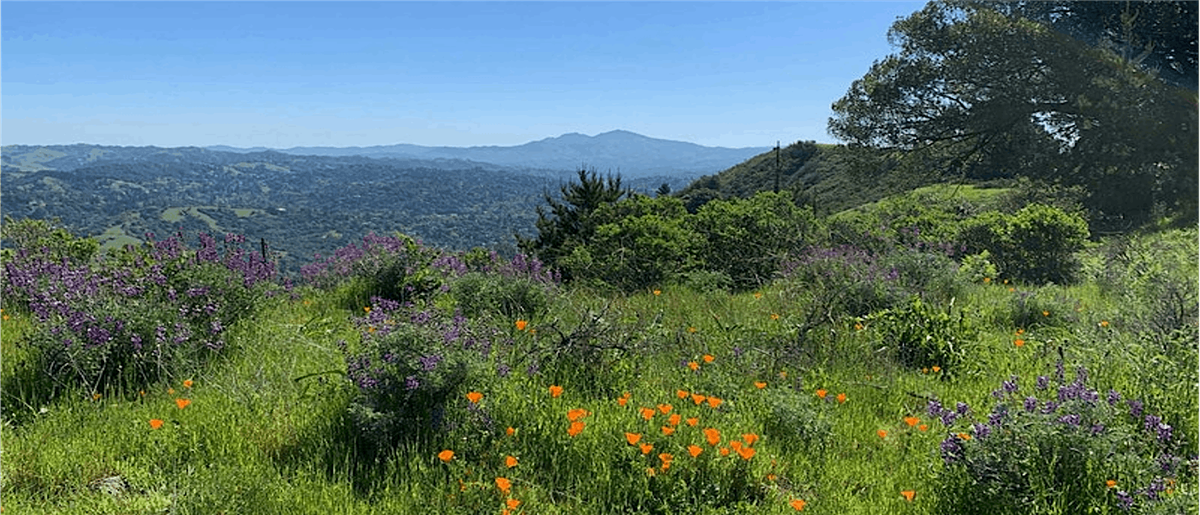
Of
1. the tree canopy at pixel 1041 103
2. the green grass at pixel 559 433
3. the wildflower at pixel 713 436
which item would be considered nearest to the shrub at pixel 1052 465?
the green grass at pixel 559 433

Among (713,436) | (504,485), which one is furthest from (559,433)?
(713,436)

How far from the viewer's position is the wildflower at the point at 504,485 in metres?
2.57

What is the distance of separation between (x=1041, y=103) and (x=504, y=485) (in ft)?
66.3

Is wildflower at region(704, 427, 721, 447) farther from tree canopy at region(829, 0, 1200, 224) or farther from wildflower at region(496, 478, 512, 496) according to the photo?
tree canopy at region(829, 0, 1200, 224)

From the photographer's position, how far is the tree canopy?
15.5m

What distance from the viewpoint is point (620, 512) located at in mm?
2625

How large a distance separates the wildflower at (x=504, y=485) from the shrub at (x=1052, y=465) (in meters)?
1.78

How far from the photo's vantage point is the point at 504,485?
2570 mm

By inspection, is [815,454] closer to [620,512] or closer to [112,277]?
[620,512]

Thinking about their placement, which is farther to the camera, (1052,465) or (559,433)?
(559,433)

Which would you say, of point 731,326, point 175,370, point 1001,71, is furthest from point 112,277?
point 1001,71

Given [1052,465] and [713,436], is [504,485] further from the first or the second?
[1052,465]

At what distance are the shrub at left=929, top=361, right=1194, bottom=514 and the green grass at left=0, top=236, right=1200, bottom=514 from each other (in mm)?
142

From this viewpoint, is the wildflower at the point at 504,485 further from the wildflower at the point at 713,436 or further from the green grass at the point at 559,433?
the wildflower at the point at 713,436
